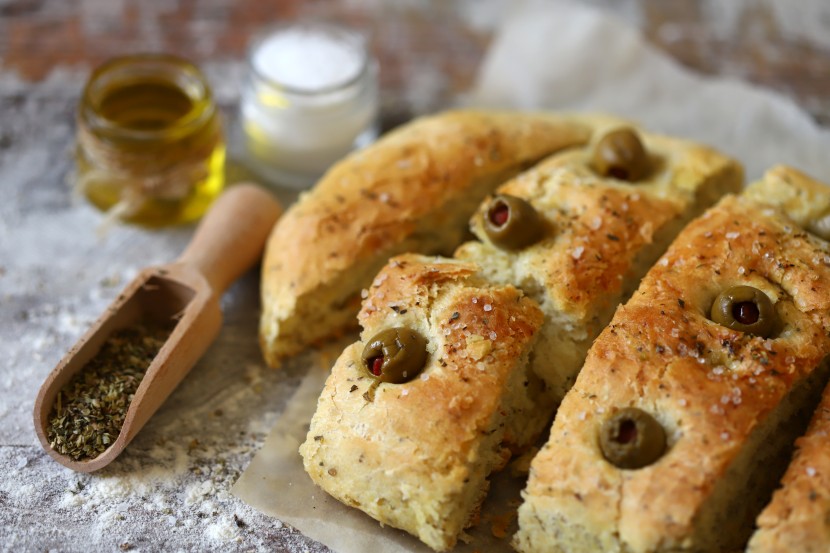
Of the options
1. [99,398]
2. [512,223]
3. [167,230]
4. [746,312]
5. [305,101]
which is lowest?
[167,230]

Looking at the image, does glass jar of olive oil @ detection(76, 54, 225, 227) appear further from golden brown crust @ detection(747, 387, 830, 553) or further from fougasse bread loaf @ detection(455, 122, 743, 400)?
golden brown crust @ detection(747, 387, 830, 553)

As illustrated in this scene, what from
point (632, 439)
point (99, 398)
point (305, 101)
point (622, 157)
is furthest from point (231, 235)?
point (632, 439)

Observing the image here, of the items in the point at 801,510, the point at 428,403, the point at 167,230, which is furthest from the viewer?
the point at 167,230

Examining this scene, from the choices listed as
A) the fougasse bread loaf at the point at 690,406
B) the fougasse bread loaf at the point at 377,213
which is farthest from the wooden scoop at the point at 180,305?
the fougasse bread loaf at the point at 690,406

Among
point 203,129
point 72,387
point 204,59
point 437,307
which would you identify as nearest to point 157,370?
point 72,387

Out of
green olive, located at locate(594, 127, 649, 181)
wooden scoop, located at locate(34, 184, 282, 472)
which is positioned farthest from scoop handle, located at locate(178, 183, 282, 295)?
green olive, located at locate(594, 127, 649, 181)

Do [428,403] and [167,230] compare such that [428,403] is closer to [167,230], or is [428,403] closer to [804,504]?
[804,504]

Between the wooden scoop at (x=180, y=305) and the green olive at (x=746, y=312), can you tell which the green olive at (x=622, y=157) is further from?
the wooden scoop at (x=180, y=305)

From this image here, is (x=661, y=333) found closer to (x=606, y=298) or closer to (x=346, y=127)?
(x=606, y=298)
